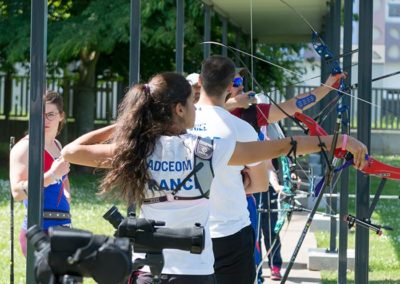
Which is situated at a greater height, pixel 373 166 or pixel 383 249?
pixel 373 166

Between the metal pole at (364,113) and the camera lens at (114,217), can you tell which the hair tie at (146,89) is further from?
the metal pole at (364,113)

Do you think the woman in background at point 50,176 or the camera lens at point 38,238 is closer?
the camera lens at point 38,238

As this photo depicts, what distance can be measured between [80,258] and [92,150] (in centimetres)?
178

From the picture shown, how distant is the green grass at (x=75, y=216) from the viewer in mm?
9719

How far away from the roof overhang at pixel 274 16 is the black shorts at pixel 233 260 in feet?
18.0

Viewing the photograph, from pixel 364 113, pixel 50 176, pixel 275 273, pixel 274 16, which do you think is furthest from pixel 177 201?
pixel 274 16

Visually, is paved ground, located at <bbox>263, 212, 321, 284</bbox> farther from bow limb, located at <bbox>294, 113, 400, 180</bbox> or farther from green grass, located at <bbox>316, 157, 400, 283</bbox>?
bow limb, located at <bbox>294, 113, 400, 180</bbox>

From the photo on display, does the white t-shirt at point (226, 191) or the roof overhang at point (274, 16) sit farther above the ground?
the roof overhang at point (274, 16)

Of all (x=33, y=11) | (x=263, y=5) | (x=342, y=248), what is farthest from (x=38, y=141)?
(x=263, y=5)

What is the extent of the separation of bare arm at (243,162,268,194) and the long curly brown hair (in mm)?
1590

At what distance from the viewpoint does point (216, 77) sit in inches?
207

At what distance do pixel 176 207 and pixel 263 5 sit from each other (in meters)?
9.13

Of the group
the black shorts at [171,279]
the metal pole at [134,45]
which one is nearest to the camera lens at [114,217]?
the black shorts at [171,279]

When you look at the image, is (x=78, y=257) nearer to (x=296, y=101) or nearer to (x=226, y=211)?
(x=226, y=211)
